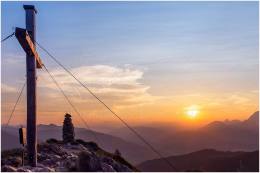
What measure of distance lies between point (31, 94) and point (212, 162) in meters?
108

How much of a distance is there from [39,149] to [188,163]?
382ft

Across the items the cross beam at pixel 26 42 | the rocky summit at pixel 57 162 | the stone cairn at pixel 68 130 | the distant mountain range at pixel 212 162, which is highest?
the cross beam at pixel 26 42

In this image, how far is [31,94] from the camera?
19453mm

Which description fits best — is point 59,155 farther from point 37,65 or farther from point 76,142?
point 76,142

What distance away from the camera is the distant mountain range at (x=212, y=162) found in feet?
322

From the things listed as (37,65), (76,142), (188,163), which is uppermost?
(37,65)

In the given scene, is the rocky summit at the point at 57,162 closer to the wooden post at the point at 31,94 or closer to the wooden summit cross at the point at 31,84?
the wooden post at the point at 31,94

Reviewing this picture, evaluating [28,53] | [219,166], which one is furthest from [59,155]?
[219,166]

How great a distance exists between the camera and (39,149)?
25781mm

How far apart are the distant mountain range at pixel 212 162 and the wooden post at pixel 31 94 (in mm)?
74609

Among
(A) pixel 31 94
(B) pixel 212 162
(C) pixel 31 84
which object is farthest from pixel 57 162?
(B) pixel 212 162

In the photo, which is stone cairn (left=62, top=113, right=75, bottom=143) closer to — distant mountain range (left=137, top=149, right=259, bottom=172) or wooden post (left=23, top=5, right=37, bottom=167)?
wooden post (left=23, top=5, right=37, bottom=167)

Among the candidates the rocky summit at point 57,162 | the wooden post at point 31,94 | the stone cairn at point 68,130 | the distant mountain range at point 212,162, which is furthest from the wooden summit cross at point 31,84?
the distant mountain range at point 212,162

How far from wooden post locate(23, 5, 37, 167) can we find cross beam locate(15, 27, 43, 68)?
11.9 inches
